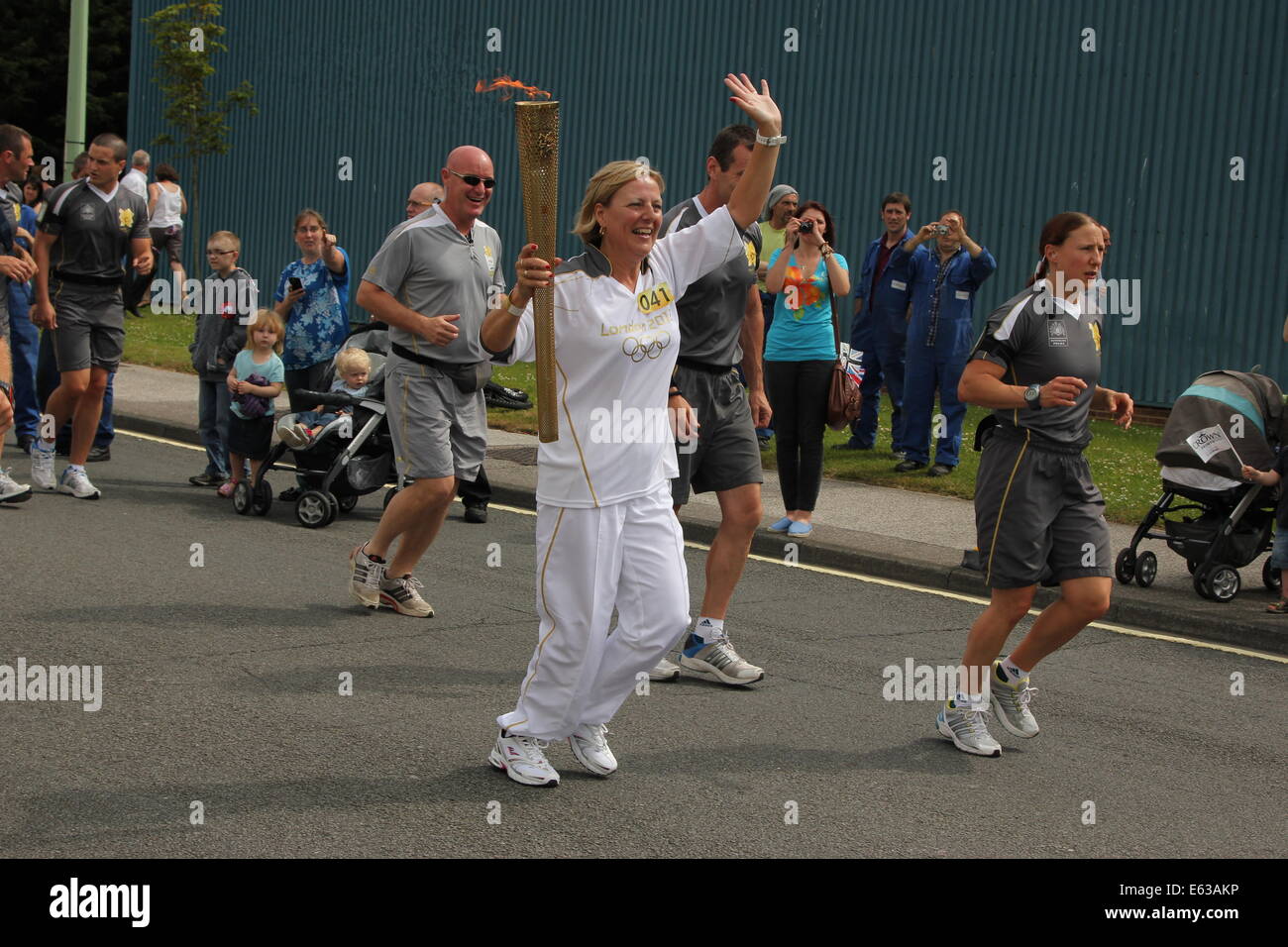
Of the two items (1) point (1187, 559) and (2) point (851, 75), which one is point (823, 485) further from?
(2) point (851, 75)

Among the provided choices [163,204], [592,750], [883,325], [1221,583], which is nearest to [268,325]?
[883,325]

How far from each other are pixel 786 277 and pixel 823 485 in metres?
2.58

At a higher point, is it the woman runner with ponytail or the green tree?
the green tree

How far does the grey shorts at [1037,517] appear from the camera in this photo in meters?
5.90

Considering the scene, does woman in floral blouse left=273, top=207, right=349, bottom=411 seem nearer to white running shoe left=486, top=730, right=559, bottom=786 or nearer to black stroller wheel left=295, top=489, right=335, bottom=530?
black stroller wheel left=295, top=489, right=335, bottom=530

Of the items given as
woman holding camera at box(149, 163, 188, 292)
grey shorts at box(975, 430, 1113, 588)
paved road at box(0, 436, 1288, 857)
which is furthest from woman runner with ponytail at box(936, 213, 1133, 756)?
woman holding camera at box(149, 163, 188, 292)

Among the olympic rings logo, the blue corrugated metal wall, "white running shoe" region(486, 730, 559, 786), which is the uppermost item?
the blue corrugated metal wall

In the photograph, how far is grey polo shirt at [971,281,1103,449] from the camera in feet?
19.4

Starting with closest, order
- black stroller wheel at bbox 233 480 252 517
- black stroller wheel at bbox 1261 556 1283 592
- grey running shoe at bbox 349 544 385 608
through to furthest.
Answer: grey running shoe at bbox 349 544 385 608 < black stroller wheel at bbox 1261 556 1283 592 < black stroller wheel at bbox 233 480 252 517

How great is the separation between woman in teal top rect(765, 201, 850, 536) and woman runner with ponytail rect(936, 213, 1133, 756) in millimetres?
4248

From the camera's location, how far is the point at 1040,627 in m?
6.04

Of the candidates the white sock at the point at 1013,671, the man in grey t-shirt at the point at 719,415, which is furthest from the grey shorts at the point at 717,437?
the white sock at the point at 1013,671

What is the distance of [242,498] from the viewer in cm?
1066

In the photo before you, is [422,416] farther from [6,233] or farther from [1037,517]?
[6,233]
